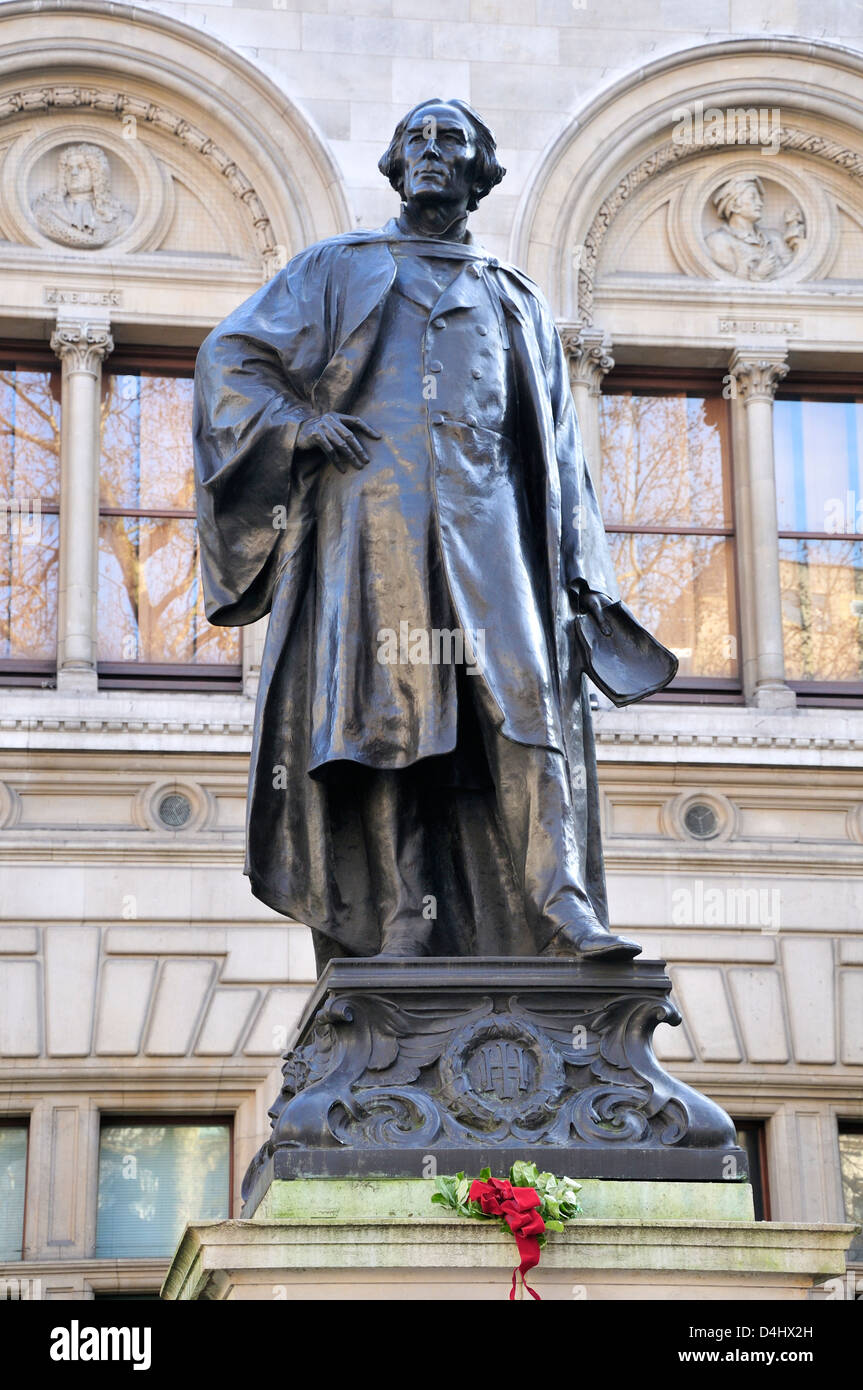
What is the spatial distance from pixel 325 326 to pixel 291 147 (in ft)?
33.4

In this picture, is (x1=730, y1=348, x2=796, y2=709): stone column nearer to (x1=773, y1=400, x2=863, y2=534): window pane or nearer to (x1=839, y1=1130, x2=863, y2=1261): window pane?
(x1=773, y1=400, x2=863, y2=534): window pane

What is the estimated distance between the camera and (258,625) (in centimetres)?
1586

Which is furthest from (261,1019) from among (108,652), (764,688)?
(764,688)

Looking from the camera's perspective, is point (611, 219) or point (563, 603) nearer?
point (563, 603)

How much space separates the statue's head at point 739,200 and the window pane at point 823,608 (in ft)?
7.22

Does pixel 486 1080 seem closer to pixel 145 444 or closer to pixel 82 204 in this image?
pixel 145 444

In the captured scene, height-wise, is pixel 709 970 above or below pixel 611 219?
below

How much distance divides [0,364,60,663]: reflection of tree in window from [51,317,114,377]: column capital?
0.41m

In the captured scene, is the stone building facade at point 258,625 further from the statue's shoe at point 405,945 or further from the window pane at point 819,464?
the statue's shoe at point 405,945

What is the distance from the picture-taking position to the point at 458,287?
251 inches

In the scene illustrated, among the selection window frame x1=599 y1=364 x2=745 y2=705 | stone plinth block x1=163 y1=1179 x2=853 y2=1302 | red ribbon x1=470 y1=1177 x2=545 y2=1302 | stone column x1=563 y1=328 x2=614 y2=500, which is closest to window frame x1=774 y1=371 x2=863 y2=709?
window frame x1=599 y1=364 x2=745 y2=705

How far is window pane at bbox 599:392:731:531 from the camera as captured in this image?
16719 millimetres

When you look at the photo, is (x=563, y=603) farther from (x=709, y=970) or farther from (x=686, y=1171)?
(x=709, y=970)

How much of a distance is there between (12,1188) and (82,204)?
20.1 feet
